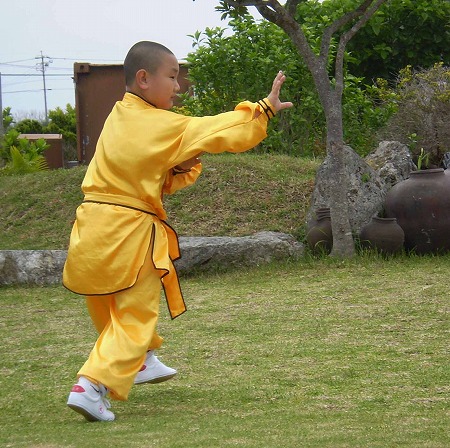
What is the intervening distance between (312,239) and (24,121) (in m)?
20.4

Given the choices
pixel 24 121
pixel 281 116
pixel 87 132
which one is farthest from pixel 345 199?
pixel 24 121

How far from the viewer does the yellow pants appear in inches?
175

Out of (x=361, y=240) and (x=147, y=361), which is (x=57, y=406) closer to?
(x=147, y=361)

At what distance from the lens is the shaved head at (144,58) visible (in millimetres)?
4800

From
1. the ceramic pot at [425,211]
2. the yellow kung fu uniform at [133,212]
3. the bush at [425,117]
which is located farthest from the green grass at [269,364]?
the bush at [425,117]

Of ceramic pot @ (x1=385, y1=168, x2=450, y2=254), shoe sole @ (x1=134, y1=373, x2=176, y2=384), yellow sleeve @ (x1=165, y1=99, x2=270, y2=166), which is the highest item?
yellow sleeve @ (x1=165, y1=99, x2=270, y2=166)

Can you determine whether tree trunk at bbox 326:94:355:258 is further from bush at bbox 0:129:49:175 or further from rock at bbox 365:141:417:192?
bush at bbox 0:129:49:175

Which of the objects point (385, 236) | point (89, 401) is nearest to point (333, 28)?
point (385, 236)

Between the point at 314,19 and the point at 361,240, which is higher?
the point at 314,19

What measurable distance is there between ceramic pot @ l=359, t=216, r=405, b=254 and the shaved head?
5.04 m

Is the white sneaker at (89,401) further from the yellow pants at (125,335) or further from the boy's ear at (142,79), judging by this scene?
the boy's ear at (142,79)

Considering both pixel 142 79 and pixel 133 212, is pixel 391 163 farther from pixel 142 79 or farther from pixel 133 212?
pixel 133 212

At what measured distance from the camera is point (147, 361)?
498 centimetres

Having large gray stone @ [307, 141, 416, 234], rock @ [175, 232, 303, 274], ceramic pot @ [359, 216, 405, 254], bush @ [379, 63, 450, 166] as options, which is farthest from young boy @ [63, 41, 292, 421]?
bush @ [379, 63, 450, 166]
